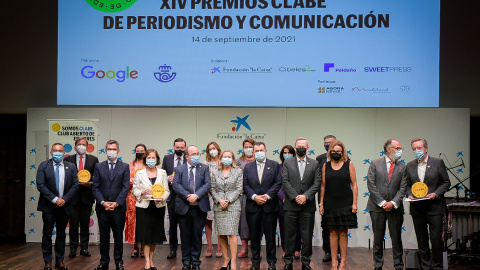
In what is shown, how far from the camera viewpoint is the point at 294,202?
6652mm

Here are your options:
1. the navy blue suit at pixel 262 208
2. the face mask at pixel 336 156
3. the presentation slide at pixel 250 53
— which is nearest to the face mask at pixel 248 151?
the navy blue suit at pixel 262 208

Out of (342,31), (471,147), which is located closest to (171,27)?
(342,31)

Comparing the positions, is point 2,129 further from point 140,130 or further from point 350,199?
point 350,199

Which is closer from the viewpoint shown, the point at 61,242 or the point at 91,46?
the point at 61,242

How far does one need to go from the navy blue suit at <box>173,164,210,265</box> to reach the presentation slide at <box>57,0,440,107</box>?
1963 millimetres

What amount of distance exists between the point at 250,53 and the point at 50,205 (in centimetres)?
351

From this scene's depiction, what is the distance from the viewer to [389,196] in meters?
6.53

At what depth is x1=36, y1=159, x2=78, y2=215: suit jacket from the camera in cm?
661

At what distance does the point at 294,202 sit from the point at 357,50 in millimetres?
2767

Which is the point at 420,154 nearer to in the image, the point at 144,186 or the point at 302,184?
the point at 302,184

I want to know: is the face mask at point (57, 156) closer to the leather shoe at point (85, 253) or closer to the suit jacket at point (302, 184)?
the leather shoe at point (85, 253)

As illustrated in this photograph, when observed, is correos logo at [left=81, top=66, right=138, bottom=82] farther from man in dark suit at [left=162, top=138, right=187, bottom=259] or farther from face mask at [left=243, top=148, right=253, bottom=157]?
face mask at [left=243, top=148, right=253, bottom=157]

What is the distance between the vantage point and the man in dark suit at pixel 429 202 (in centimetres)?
646

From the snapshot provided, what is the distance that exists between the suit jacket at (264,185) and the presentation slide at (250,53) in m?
1.78
